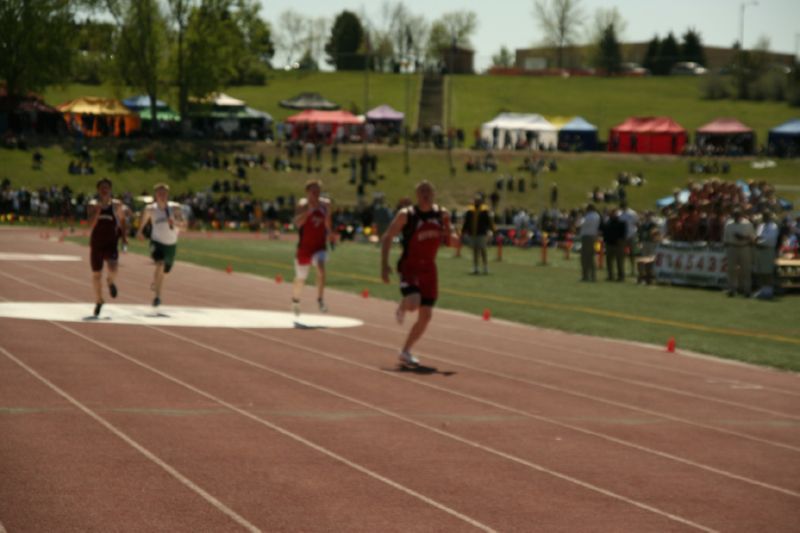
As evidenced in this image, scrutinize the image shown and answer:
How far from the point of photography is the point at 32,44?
82562 millimetres

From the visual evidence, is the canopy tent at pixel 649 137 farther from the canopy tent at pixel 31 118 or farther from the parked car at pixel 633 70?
the parked car at pixel 633 70

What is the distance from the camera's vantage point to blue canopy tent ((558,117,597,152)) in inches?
3314

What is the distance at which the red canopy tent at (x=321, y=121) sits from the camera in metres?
78.2

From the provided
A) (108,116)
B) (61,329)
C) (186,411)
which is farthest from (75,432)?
(108,116)

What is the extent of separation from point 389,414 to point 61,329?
20.5 feet

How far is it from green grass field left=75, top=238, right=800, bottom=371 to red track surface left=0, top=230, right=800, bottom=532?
7.46 feet

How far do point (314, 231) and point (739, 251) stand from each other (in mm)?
11187

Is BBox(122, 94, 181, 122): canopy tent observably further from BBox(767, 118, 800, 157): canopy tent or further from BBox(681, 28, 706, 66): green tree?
BBox(681, 28, 706, 66): green tree

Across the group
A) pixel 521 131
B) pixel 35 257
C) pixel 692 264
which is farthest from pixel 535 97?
pixel 35 257

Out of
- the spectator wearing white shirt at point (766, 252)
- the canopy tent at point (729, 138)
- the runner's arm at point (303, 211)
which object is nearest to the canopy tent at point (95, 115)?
the canopy tent at point (729, 138)

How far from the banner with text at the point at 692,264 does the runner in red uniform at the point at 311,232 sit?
1192 cm

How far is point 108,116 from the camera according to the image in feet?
252

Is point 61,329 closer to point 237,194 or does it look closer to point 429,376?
point 429,376

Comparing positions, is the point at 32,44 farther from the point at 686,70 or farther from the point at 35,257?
the point at 686,70
